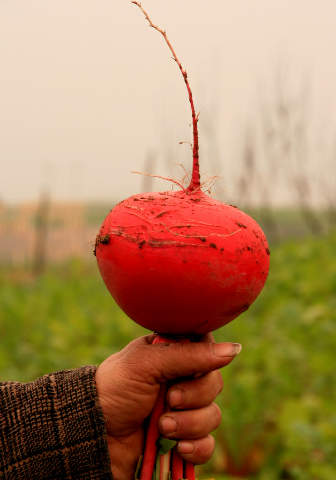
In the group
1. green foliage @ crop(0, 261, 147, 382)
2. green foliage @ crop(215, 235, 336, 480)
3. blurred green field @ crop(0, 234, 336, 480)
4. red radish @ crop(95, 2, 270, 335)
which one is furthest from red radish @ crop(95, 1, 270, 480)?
green foliage @ crop(0, 261, 147, 382)

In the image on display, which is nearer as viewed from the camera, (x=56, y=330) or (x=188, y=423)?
(x=188, y=423)

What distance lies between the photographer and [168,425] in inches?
45.2

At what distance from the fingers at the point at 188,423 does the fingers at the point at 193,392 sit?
2cm

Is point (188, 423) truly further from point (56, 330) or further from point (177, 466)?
point (56, 330)

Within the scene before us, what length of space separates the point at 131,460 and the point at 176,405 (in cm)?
25

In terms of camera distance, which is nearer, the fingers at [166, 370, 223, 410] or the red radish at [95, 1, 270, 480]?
the red radish at [95, 1, 270, 480]

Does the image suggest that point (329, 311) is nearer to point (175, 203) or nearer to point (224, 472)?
point (224, 472)

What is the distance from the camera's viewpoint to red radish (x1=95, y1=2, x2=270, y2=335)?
40.6 inches

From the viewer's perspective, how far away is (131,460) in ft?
4.18

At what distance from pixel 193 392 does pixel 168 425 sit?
106mm

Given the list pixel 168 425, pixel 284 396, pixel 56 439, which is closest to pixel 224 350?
pixel 168 425

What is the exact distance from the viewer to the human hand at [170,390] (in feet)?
3.74

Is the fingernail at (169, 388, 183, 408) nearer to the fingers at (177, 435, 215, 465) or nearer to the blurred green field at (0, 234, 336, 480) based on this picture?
the fingers at (177, 435, 215, 465)

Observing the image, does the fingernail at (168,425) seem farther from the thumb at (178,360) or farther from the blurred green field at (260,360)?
the blurred green field at (260,360)
